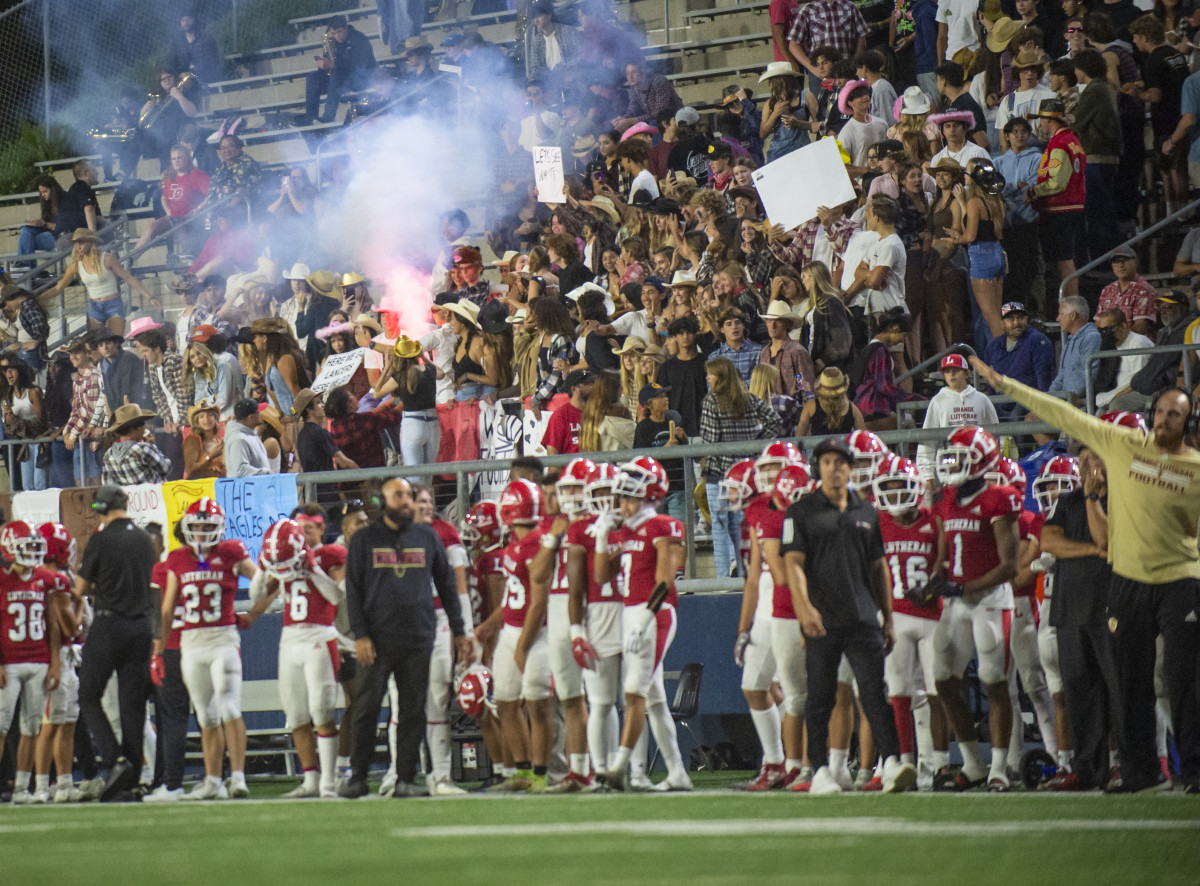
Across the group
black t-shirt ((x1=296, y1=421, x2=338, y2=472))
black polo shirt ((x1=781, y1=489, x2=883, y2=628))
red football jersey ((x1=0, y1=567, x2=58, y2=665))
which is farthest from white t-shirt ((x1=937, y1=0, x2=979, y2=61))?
red football jersey ((x1=0, y1=567, x2=58, y2=665))

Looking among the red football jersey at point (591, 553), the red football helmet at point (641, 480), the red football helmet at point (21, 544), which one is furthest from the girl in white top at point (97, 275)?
the red football helmet at point (641, 480)

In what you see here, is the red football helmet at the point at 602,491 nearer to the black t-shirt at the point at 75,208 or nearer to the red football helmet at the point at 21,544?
the red football helmet at the point at 21,544

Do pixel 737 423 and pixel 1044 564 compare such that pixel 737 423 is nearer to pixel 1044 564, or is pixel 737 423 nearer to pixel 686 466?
pixel 686 466

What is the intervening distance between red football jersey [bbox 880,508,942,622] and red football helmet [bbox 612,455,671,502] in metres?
1.27

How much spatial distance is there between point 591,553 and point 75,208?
12430 mm

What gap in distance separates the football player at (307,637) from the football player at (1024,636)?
3.87 meters

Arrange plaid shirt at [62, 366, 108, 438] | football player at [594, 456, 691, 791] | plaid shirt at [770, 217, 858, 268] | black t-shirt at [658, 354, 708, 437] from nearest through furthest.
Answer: football player at [594, 456, 691, 791], black t-shirt at [658, 354, 708, 437], plaid shirt at [770, 217, 858, 268], plaid shirt at [62, 366, 108, 438]

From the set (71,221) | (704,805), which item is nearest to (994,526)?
(704,805)

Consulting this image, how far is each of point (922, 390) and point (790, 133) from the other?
3.44 metres

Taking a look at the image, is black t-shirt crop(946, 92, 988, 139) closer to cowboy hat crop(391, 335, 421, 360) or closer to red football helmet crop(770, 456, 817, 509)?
cowboy hat crop(391, 335, 421, 360)

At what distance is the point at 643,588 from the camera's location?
991cm

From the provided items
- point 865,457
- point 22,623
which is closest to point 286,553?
point 22,623

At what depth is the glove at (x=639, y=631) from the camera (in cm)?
980

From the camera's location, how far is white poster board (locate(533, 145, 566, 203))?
15.8 m
